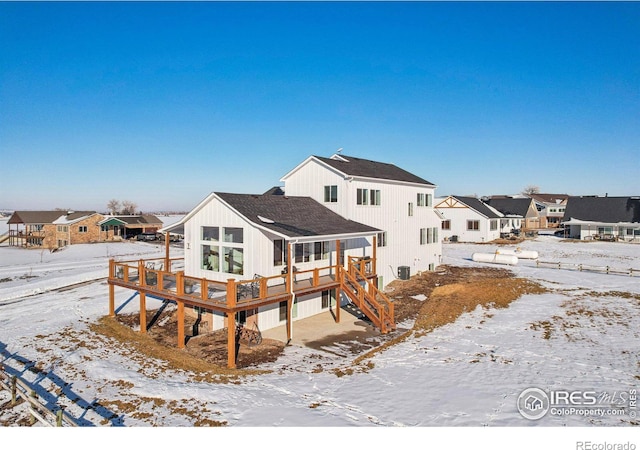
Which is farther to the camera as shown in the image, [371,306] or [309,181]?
[309,181]

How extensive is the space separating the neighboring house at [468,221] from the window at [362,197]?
2697 cm

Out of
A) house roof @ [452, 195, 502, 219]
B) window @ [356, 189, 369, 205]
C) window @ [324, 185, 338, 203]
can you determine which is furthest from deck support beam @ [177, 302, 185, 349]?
house roof @ [452, 195, 502, 219]

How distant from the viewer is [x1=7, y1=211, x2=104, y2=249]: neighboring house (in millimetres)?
51453

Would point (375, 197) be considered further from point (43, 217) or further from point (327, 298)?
point (43, 217)

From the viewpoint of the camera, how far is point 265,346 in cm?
1451

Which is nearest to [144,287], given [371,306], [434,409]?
[371,306]

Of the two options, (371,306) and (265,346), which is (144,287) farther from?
(371,306)

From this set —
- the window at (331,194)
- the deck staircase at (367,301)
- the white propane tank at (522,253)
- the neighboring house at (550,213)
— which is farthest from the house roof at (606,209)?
the deck staircase at (367,301)

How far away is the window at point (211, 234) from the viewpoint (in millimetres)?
16750

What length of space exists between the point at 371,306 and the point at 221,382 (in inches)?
325

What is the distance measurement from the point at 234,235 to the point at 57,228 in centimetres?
4743

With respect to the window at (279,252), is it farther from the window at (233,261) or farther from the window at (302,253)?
the window at (233,261)

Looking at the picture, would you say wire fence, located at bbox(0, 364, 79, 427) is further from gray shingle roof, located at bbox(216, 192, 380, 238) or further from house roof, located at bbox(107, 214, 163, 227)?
house roof, located at bbox(107, 214, 163, 227)
